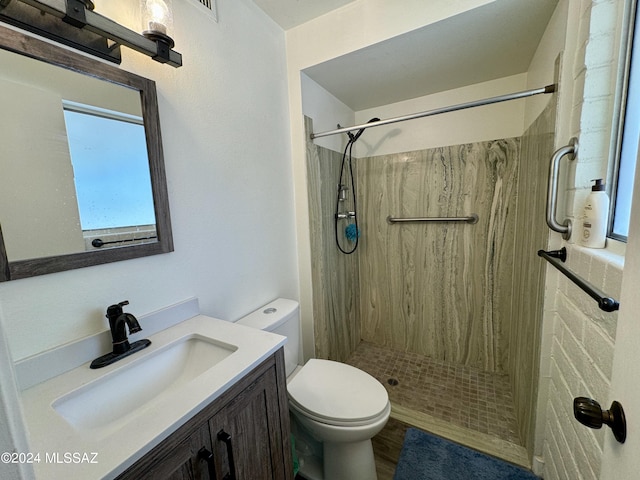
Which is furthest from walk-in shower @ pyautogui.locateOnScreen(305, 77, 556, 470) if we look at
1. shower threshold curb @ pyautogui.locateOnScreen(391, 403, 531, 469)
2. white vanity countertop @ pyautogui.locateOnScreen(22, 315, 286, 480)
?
white vanity countertop @ pyautogui.locateOnScreen(22, 315, 286, 480)

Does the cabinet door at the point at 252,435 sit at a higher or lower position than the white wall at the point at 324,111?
lower

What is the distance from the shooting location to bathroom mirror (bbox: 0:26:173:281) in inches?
28.3

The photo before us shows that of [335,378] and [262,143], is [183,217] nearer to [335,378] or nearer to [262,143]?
[262,143]

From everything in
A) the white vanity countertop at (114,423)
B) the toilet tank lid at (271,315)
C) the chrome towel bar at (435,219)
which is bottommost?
the toilet tank lid at (271,315)

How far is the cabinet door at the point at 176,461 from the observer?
0.56m

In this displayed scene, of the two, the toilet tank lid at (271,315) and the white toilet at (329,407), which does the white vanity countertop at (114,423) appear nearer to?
the toilet tank lid at (271,315)

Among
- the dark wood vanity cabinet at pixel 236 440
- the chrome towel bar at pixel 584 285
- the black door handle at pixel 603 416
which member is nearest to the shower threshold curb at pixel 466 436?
the dark wood vanity cabinet at pixel 236 440

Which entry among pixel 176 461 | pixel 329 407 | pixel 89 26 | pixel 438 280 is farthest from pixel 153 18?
pixel 438 280

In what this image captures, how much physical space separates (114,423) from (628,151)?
1764 millimetres

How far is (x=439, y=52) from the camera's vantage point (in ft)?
4.91

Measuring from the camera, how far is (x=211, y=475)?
0.70 meters

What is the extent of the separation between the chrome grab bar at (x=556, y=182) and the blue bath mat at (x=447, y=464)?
1.22 m

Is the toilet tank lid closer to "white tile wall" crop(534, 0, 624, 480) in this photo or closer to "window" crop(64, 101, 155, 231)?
"window" crop(64, 101, 155, 231)

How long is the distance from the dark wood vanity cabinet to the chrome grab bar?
1.14 m
